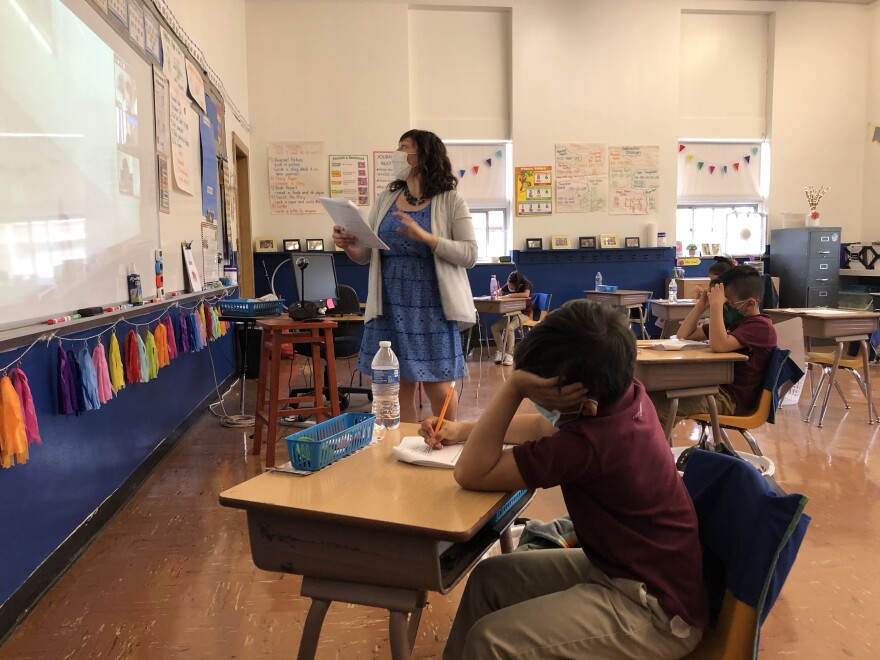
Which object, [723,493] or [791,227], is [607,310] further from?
[791,227]

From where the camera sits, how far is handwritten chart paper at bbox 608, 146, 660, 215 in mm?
7520

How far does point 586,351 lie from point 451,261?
4.07 feet

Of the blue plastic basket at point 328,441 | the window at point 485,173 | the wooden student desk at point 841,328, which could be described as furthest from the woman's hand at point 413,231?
the window at point 485,173

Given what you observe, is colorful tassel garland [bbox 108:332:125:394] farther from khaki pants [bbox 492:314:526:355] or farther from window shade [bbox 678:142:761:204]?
window shade [bbox 678:142:761:204]

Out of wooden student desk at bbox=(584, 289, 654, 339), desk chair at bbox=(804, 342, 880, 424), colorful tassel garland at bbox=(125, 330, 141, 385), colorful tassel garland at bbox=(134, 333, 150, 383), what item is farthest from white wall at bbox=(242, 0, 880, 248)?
colorful tassel garland at bbox=(125, 330, 141, 385)

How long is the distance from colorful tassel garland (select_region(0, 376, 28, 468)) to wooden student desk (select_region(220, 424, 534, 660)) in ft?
3.24

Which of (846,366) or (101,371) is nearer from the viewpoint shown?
(101,371)

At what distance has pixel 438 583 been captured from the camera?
95 centimetres

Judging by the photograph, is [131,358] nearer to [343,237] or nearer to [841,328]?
[343,237]

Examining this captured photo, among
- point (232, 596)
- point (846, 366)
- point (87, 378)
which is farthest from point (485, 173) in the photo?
point (232, 596)

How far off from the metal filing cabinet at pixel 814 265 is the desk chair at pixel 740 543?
7.24 metres

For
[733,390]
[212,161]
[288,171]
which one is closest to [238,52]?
[288,171]

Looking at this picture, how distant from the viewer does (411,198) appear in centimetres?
228

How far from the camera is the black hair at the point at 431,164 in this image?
221cm
